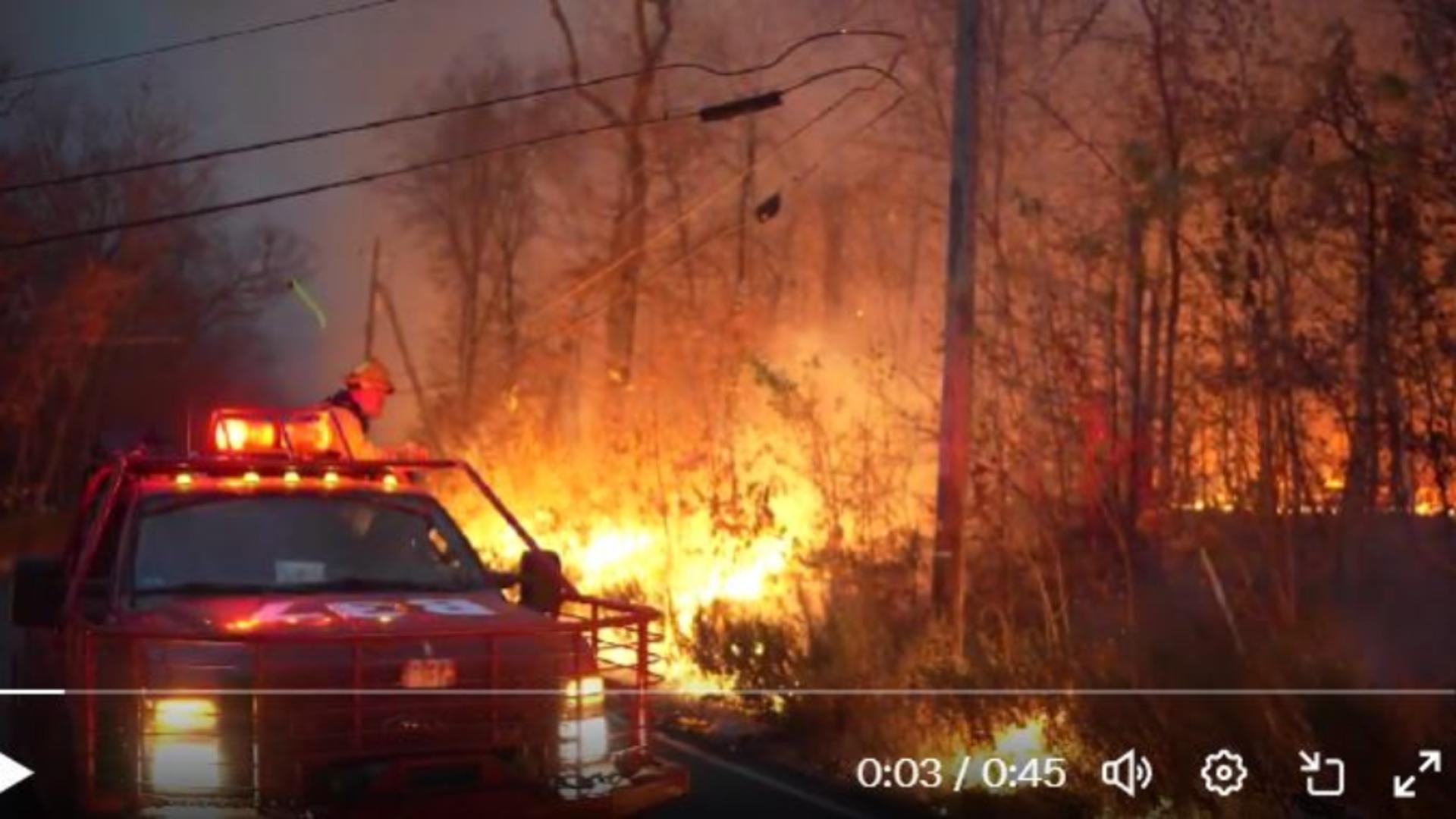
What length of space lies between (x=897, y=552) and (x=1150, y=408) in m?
2.93

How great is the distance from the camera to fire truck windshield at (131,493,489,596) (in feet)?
26.1

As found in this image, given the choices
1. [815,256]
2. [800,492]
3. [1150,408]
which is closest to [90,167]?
[815,256]

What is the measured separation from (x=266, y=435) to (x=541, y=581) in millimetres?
1674

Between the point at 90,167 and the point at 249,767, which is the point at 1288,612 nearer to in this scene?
the point at 249,767

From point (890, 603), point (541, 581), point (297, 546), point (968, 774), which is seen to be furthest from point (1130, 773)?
point (890, 603)

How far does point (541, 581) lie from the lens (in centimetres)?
866

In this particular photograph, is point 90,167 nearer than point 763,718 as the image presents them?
No

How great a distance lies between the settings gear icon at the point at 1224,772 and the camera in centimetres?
808

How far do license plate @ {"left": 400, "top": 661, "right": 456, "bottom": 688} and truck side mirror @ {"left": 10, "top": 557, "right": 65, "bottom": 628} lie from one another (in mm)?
2040

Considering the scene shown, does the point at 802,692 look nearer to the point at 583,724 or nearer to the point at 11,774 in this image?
the point at 11,774

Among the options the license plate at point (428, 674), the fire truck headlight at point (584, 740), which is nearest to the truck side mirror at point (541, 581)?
the fire truck headlight at point (584, 740)

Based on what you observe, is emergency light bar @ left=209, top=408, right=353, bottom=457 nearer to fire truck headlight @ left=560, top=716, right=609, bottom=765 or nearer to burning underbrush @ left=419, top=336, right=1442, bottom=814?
fire truck headlight @ left=560, top=716, right=609, bottom=765

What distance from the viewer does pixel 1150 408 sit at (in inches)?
609

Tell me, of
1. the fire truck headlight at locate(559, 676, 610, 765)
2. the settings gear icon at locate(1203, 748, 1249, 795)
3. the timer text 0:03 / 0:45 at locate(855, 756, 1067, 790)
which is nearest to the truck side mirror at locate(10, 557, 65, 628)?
the fire truck headlight at locate(559, 676, 610, 765)
